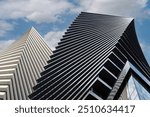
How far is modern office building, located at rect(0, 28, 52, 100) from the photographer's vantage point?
409ft

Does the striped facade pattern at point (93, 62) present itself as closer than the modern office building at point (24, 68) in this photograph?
Yes

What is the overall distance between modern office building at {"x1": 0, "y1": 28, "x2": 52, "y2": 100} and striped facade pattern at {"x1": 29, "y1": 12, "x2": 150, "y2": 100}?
44.3 feet

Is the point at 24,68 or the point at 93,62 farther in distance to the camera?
the point at 24,68

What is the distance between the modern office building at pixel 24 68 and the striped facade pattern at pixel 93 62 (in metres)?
13.5

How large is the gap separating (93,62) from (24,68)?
49.0 meters

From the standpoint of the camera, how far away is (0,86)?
127938 millimetres

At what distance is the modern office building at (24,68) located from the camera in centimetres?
12454

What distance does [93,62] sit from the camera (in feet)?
346

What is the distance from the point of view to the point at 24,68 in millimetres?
147000

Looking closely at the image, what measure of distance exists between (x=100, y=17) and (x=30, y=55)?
3662cm

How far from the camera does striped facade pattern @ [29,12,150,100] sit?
88756 millimetres

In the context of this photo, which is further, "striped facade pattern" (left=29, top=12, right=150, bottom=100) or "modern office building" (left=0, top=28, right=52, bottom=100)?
"modern office building" (left=0, top=28, right=52, bottom=100)

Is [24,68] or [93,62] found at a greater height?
[24,68]

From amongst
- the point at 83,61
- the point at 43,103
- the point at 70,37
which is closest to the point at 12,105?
the point at 43,103
